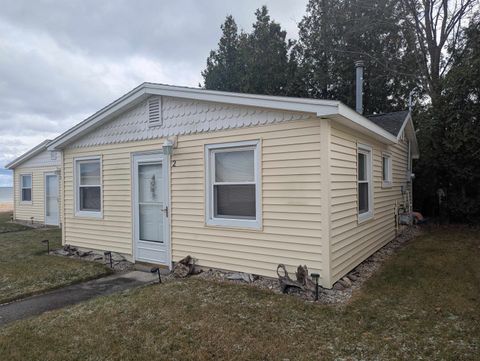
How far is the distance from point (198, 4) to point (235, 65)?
7.52 metres

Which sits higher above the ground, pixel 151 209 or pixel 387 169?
pixel 387 169

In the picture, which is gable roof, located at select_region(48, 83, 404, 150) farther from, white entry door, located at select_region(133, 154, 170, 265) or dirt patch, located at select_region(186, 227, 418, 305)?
dirt patch, located at select_region(186, 227, 418, 305)

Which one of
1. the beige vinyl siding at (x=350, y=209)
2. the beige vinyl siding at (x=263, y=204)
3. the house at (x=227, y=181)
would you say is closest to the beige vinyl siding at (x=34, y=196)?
the house at (x=227, y=181)

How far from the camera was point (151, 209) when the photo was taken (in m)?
6.26

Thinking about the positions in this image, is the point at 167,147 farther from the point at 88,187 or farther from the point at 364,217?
the point at 364,217

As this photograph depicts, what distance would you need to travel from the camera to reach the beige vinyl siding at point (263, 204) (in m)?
4.49

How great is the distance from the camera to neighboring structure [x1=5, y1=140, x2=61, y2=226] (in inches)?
504

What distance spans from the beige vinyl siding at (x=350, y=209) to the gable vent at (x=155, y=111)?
10.8 ft

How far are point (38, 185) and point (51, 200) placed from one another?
1.10 meters

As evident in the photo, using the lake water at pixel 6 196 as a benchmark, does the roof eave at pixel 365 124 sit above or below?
above

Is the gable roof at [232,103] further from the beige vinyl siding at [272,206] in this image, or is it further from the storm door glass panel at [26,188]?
the storm door glass panel at [26,188]

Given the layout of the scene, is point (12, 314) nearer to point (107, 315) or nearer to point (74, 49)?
point (107, 315)

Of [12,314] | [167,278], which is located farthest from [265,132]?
[12,314]

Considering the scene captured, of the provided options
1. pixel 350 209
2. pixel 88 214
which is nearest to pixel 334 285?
pixel 350 209
